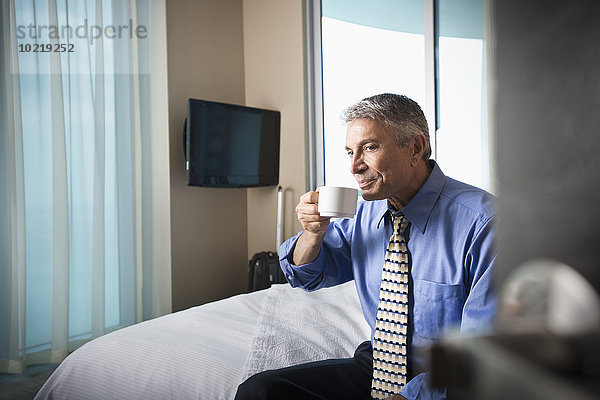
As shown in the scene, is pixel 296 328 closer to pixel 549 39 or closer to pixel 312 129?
pixel 549 39

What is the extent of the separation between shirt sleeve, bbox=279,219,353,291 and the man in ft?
0.06

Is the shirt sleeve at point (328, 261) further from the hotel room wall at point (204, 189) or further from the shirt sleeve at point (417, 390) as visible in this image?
the hotel room wall at point (204, 189)

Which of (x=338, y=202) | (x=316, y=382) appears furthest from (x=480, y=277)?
(x=316, y=382)

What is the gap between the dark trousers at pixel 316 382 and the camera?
4.09ft

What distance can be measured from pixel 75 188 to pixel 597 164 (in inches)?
120

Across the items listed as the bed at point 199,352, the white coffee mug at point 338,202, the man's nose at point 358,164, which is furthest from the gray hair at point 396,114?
the bed at point 199,352

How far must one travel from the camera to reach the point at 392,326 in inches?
50.1

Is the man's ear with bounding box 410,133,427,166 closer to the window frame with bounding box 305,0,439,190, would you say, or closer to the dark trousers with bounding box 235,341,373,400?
the dark trousers with bounding box 235,341,373,400

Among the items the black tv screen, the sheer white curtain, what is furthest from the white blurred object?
the black tv screen

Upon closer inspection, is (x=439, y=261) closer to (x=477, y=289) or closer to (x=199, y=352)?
(x=477, y=289)

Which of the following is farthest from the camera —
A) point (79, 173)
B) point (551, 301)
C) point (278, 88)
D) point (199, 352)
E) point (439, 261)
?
point (278, 88)

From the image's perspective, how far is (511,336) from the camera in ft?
0.39

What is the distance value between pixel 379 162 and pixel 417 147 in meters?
0.13

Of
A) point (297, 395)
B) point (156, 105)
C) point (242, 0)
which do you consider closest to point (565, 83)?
point (297, 395)
